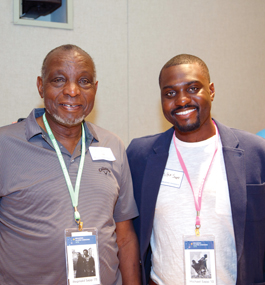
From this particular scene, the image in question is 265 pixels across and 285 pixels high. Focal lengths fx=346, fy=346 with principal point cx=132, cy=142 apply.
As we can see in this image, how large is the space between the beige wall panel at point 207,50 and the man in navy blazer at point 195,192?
124cm

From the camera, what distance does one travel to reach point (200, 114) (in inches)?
77.7

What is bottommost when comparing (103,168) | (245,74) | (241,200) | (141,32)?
(241,200)

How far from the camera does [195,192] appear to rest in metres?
1.88

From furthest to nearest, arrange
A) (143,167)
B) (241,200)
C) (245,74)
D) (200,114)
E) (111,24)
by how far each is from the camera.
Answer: (245,74) → (111,24) → (143,167) → (200,114) → (241,200)

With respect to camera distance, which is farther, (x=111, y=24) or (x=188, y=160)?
(x=111, y=24)

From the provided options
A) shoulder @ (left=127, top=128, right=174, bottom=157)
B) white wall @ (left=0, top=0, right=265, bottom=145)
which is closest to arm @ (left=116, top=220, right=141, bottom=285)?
shoulder @ (left=127, top=128, right=174, bottom=157)

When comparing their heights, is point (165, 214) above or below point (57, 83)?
below

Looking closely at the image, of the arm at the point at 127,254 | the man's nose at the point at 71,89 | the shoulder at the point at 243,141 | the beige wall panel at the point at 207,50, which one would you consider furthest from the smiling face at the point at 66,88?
the beige wall panel at the point at 207,50

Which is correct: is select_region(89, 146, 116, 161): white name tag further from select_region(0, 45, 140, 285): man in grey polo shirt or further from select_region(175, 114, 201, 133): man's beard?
select_region(175, 114, 201, 133): man's beard

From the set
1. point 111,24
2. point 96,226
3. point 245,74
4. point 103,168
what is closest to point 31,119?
point 103,168

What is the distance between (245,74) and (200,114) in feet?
6.81

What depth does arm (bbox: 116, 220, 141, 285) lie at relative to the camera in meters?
2.02

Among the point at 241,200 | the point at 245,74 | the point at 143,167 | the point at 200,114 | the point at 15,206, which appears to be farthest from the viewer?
the point at 245,74

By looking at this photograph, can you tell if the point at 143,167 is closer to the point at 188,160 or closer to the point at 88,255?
the point at 188,160
